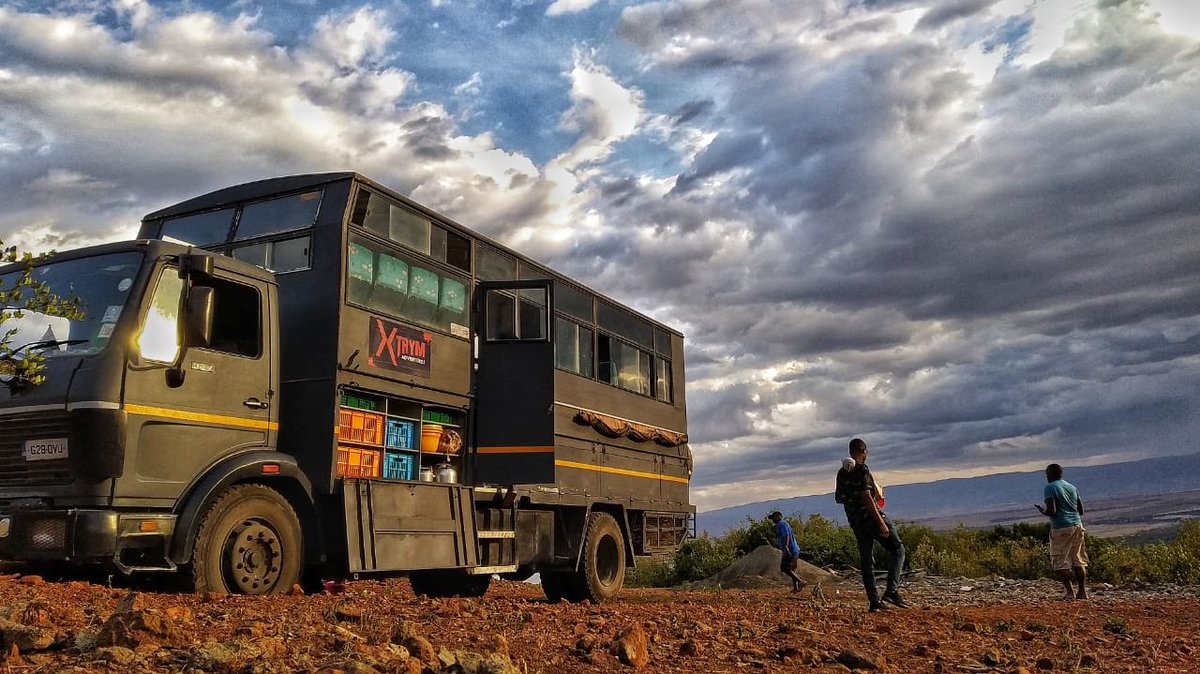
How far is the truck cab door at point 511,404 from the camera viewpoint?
11211 mm

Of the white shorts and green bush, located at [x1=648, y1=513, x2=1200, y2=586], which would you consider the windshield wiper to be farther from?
green bush, located at [x1=648, y1=513, x2=1200, y2=586]

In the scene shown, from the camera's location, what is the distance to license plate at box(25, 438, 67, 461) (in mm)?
7477

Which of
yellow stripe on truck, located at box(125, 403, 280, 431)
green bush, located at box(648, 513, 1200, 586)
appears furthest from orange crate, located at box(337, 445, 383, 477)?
green bush, located at box(648, 513, 1200, 586)

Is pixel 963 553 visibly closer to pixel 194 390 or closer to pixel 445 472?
pixel 445 472

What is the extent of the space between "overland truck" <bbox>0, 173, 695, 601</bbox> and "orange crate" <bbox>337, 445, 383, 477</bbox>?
1.0 inches

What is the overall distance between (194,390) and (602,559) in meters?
7.29

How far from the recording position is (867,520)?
10164 mm

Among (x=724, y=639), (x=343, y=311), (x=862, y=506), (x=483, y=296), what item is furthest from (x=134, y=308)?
(x=862, y=506)

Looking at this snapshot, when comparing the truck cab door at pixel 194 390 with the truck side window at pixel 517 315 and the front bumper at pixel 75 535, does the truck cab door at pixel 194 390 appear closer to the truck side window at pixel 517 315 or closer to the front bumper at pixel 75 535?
the front bumper at pixel 75 535

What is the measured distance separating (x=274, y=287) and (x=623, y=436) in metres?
6.63

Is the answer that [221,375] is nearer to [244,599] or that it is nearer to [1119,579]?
[244,599]

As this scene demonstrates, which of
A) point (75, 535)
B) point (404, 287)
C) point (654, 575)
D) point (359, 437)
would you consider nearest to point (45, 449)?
point (75, 535)

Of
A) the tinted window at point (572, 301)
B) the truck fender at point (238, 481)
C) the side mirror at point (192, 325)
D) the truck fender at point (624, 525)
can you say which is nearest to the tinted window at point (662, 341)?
the tinted window at point (572, 301)

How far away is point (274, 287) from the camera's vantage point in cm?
898
